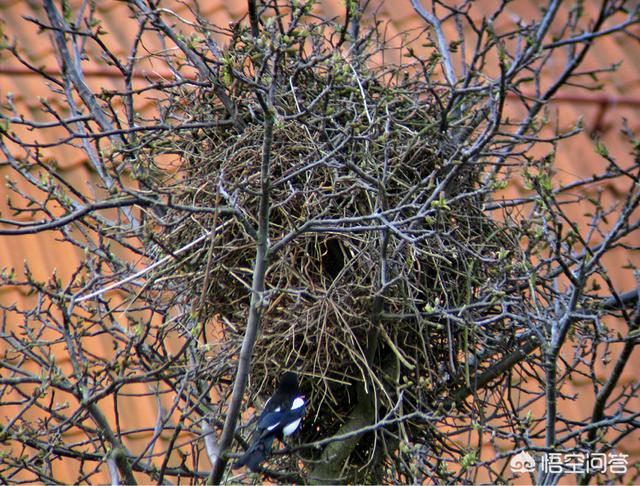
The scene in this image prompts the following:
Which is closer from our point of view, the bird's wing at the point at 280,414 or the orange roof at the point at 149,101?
the bird's wing at the point at 280,414

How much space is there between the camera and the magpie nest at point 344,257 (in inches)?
80.0

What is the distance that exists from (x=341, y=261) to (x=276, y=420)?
423 mm

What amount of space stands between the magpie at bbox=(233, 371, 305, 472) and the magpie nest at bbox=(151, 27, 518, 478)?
0.17ft

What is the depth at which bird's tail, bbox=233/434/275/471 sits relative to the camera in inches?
77.1

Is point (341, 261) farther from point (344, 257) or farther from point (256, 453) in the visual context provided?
point (256, 453)

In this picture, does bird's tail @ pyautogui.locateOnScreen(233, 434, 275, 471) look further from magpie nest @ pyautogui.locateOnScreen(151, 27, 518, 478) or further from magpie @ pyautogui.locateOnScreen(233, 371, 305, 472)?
magpie nest @ pyautogui.locateOnScreen(151, 27, 518, 478)

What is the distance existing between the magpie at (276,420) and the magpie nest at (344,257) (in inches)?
2.1

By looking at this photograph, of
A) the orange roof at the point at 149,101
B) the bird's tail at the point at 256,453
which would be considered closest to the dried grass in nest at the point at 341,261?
the bird's tail at the point at 256,453

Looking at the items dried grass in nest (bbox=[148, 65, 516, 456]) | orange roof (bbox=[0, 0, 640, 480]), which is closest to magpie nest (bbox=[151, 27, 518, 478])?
dried grass in nest (bbox=[148, 65, 516, 456])

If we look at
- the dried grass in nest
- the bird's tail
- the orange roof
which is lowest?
the bird's tail

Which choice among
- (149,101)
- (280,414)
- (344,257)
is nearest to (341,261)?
(344,257)

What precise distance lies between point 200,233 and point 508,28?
2.51m

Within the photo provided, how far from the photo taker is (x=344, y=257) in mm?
2133

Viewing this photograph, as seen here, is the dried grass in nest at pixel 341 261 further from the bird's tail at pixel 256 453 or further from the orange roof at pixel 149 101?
the orange roof at pixel 149 101
